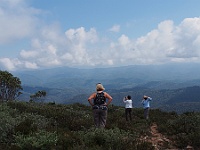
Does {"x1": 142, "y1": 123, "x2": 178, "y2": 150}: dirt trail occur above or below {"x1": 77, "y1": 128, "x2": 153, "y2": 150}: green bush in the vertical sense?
below

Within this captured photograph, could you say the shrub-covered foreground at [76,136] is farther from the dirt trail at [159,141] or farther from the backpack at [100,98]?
the backpack at [100,98]

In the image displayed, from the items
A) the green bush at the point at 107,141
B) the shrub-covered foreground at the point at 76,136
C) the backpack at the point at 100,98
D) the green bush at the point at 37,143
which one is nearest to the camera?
the green bush at the point at 37,143

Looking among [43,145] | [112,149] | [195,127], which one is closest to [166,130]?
[195,127]

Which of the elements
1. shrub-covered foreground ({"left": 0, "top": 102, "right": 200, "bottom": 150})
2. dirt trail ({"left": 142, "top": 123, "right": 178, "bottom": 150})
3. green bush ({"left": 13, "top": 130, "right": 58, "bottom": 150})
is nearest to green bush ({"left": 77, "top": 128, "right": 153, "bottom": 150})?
shrub-covered foreground ({"left": 0, "top": 102, "right": 200, "bottom": 150})

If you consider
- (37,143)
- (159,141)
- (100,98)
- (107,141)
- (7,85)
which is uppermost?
(7,85)

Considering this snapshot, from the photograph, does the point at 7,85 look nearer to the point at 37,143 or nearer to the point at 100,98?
the point at 100,98

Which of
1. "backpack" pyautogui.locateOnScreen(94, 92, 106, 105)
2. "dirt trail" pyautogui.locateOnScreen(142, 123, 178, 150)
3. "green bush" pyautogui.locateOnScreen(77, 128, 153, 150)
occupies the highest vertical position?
"backpack" pyautogui.locateOnScreen(94, 92, 106, 105)

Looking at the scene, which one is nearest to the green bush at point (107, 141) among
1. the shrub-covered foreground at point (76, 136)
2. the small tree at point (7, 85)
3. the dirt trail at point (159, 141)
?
the shrub-covered foreground at point (76, 136)

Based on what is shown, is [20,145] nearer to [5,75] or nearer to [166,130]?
[166,130]

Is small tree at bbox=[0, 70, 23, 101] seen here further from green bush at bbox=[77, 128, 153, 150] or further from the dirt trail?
green bush at bbox=[77, 128, 153, 150]

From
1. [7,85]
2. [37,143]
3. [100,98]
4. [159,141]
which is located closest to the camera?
[37,143]

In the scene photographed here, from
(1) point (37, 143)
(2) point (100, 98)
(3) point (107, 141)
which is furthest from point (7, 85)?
(1) point (37, 143)

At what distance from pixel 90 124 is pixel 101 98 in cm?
203

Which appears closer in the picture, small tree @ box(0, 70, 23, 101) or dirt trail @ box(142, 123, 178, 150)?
dirt trail @ box(142, 123, 178, 150)
